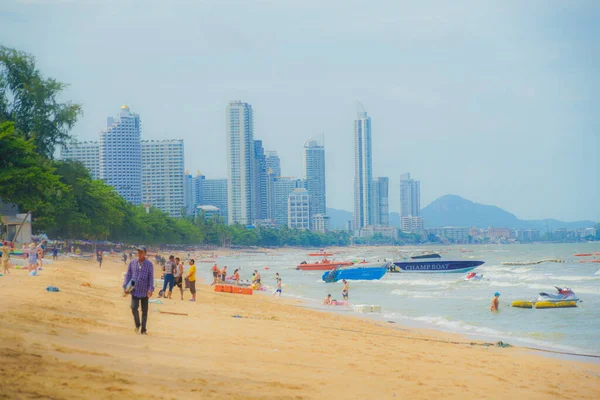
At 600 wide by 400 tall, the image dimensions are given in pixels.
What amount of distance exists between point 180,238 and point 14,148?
10726cm

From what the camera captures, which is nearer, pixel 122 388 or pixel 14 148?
pixel 122 388

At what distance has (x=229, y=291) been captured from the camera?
33.9 meters

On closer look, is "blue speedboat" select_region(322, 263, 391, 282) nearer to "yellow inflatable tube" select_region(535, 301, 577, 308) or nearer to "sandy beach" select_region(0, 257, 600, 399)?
"yellow inflatable tube" select_region(535, 301, 577, 308)

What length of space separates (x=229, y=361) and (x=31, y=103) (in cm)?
4437

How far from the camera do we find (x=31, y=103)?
160ft

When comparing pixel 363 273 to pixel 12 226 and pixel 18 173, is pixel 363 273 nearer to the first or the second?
pixel 12 226

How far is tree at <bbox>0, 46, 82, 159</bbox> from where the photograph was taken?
47969mm

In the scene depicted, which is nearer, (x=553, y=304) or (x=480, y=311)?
(x=480, y=311)

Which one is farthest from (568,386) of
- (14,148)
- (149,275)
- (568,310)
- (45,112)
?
(45,112)

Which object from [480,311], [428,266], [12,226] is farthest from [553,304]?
[12,226]

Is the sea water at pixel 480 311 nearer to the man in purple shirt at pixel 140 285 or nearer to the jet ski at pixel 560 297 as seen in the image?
the jet ski at pixel 560 297

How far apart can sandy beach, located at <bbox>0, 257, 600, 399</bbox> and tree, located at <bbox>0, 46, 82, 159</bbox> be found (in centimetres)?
3475

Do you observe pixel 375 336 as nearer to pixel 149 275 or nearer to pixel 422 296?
pixel 149 275

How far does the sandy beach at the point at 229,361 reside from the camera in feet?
24.0
